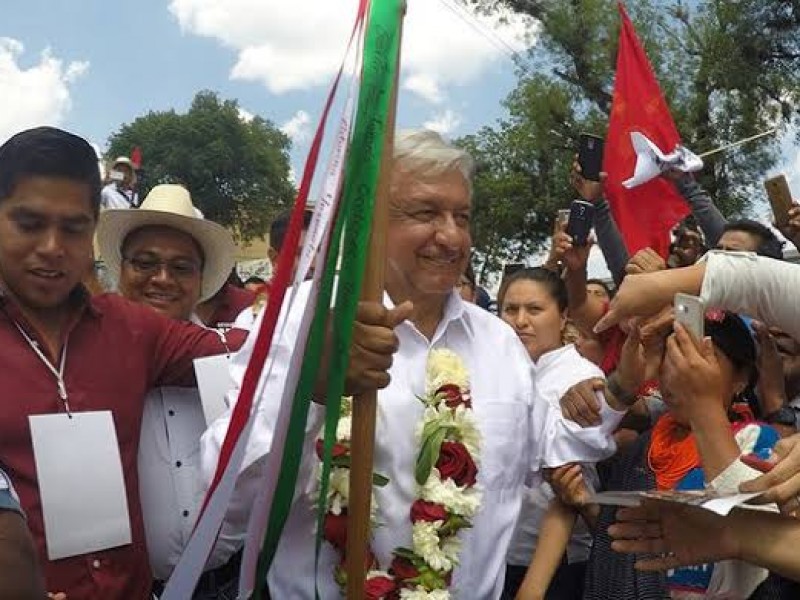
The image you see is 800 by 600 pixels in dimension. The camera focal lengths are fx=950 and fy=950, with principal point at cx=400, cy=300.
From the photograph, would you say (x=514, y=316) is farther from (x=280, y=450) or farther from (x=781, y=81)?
(x=781, y=81)

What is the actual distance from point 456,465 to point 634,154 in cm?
308

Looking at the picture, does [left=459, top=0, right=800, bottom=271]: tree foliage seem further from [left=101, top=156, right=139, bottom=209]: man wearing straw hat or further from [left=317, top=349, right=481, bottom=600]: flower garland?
[left=317, top=349, right=481, bottom=600]: flower garland

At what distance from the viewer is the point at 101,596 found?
2318mm

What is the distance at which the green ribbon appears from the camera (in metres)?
1.88

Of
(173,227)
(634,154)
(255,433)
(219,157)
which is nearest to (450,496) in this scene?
(255,433)

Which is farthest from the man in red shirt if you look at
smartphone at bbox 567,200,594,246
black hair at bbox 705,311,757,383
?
smartphone at bbox 567,200,594,246

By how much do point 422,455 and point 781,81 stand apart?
20.1 m

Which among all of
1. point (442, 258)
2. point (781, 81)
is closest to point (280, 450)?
point (442, 258)

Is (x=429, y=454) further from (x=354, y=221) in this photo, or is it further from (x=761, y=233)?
(x=761, y=233)

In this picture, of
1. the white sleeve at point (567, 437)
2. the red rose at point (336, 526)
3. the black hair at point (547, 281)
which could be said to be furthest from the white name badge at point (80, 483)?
the black hair at point (547, 281)

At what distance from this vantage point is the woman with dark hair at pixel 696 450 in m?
2.25

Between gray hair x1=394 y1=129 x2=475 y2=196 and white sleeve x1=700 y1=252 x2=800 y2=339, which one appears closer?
white sleeve x1=700 y1=252 x2=800 y2=339

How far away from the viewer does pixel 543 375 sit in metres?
3.58

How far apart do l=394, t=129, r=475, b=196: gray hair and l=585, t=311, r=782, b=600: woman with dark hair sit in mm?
759
